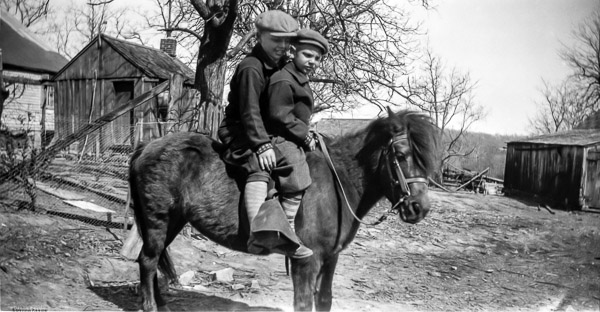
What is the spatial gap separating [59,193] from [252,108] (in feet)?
18.9

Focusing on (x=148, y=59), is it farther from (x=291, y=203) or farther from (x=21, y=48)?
(x=291, y=203)

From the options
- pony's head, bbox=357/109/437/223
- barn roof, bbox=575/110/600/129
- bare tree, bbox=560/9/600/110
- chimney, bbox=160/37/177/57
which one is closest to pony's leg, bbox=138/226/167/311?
pony's head, bbox=357/109/437/223

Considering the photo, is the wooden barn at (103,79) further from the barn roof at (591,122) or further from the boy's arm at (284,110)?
the barn roof at (591,122)

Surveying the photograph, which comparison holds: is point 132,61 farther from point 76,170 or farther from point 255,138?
point 255,138

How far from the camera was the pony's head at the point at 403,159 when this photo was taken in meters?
3.58

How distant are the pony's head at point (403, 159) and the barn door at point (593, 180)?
17.2 metres

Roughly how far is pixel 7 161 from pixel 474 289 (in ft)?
24.7

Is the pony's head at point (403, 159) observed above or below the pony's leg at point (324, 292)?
above

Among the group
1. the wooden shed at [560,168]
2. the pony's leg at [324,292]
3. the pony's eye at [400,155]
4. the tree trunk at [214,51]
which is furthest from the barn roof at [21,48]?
the wooden shed at [560,168]

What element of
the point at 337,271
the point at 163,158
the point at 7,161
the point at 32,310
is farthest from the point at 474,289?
the point at 7,161

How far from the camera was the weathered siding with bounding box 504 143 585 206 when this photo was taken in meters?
17.9

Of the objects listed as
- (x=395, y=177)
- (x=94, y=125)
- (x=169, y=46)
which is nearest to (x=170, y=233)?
(x=395, y=177)

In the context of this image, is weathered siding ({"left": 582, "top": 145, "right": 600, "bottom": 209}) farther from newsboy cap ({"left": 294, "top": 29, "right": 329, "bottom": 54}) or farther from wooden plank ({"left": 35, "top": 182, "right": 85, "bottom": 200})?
wooden plank ({"left": 35, "top": 182, "right": 85, "bottom": 200})

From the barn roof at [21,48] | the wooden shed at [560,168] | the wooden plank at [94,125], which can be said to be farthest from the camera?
the wooden shed at [560,168]
